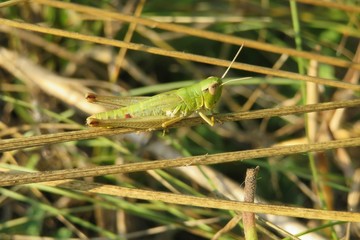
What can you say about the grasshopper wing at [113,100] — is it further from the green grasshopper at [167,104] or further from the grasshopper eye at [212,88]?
the grasshopper eye at [212,88]

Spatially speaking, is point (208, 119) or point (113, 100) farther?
point (113, 100)

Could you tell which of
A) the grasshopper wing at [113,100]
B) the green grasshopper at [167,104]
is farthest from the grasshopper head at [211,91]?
the grasshopper wing at [113,100]

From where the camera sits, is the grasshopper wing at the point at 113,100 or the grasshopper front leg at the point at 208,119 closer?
the grasshopper front leg at the point at 208,119

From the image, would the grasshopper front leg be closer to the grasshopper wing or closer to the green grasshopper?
the green grasshopper

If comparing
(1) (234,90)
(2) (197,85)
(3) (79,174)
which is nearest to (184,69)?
(1) (234,90)

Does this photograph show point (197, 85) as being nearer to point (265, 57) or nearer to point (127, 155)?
point (127, 155)

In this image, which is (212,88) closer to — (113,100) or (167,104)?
(167,104)

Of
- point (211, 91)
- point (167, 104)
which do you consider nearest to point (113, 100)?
point (167, 104)

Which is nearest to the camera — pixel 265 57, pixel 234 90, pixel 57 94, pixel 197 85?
pixel 197 85
